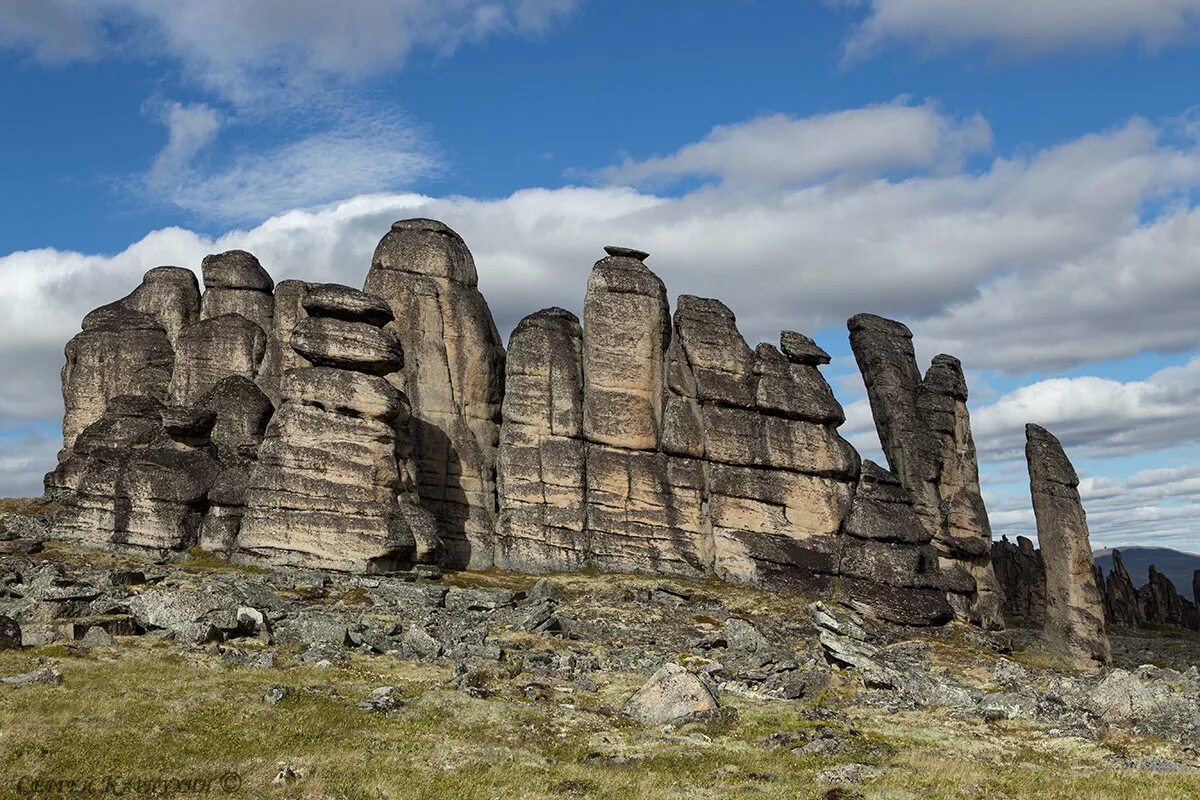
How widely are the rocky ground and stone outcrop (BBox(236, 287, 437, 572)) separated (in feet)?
13.5

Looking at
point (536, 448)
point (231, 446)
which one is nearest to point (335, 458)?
point (231, 446)

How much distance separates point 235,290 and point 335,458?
33496 millimetres

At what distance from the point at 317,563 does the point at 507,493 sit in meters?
17.7

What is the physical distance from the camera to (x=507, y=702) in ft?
129

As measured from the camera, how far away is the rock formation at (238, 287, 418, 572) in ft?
225

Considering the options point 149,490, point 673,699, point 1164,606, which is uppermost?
point 149,490

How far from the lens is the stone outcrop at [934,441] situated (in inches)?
3440

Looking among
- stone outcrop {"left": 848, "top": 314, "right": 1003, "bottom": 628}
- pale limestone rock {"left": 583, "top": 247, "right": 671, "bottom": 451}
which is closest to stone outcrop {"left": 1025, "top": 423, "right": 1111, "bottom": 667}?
stone outcrop {"left": 848, "top": 314, "right": 1003, "bottom": 628}

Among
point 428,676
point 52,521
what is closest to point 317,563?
point 52,521

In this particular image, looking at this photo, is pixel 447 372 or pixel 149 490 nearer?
pixel 149 490

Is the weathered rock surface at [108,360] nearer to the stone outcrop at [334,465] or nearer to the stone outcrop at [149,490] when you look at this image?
the stone outcrop at [149,490]

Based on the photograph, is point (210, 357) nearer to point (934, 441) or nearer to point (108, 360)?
point (108, 360)

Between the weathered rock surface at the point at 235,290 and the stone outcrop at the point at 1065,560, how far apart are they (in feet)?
220
